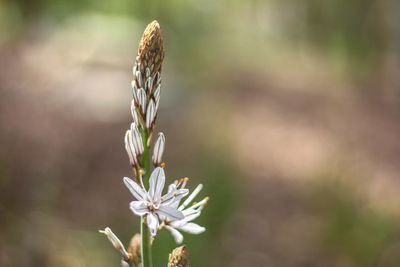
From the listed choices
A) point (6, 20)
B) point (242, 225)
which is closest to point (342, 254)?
point (242, 225)

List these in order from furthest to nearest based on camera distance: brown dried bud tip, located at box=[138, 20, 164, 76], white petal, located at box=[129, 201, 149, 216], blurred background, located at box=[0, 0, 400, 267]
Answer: blurred background, located at box=[0, 0, 400, 267] → brown dried bud tip, located at box=[138, 20, 164, 76] → white petal, located at box=[129, 201, 149, 216]

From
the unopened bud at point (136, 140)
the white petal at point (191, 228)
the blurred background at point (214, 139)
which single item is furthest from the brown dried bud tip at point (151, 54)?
the blurred background at point (214, 139)

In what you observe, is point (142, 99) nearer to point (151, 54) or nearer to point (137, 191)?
point (151, 54)

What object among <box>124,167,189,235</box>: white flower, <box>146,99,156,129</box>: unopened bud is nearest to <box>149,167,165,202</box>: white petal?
<box>124,167,189,235</box>: white flower

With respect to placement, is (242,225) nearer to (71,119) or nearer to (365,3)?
(71,119)

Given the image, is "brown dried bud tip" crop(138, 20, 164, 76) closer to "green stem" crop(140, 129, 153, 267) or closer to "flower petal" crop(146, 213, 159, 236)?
"green stem" crop(140, 129, 153, 267)

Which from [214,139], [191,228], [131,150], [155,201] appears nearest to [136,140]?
[131,150]

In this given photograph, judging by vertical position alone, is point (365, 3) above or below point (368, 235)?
above
